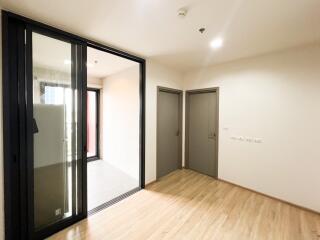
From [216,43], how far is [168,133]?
2.18m

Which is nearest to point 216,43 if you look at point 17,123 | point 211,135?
point 211,135

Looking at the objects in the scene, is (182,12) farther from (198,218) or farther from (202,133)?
(202,133)

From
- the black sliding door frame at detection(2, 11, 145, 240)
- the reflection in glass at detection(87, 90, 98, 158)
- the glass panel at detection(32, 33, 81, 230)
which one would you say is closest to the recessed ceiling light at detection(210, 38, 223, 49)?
the glass panel at detection(32, 33, 81, 230)

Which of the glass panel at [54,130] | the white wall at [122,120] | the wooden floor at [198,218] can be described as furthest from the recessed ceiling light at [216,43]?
the wooden floor at [198,218]

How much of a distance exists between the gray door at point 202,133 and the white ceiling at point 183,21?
139 cm

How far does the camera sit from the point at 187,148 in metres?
4.35

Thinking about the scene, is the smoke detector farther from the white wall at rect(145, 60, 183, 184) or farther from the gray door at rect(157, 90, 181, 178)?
the gray door at rect(157, 90, 181, 178)

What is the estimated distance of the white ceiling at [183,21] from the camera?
5.41ft

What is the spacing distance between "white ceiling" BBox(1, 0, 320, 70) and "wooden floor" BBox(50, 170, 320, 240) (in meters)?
2.52

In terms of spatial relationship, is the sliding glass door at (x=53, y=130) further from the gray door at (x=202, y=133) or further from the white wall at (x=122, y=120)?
the gray door at (x=202, y=133)

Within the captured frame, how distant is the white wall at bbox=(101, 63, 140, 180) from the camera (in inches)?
146

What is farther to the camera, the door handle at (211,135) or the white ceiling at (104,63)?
the door handle at (211,135)

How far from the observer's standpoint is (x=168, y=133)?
4023mm

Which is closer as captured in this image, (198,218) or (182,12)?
(182,12)
